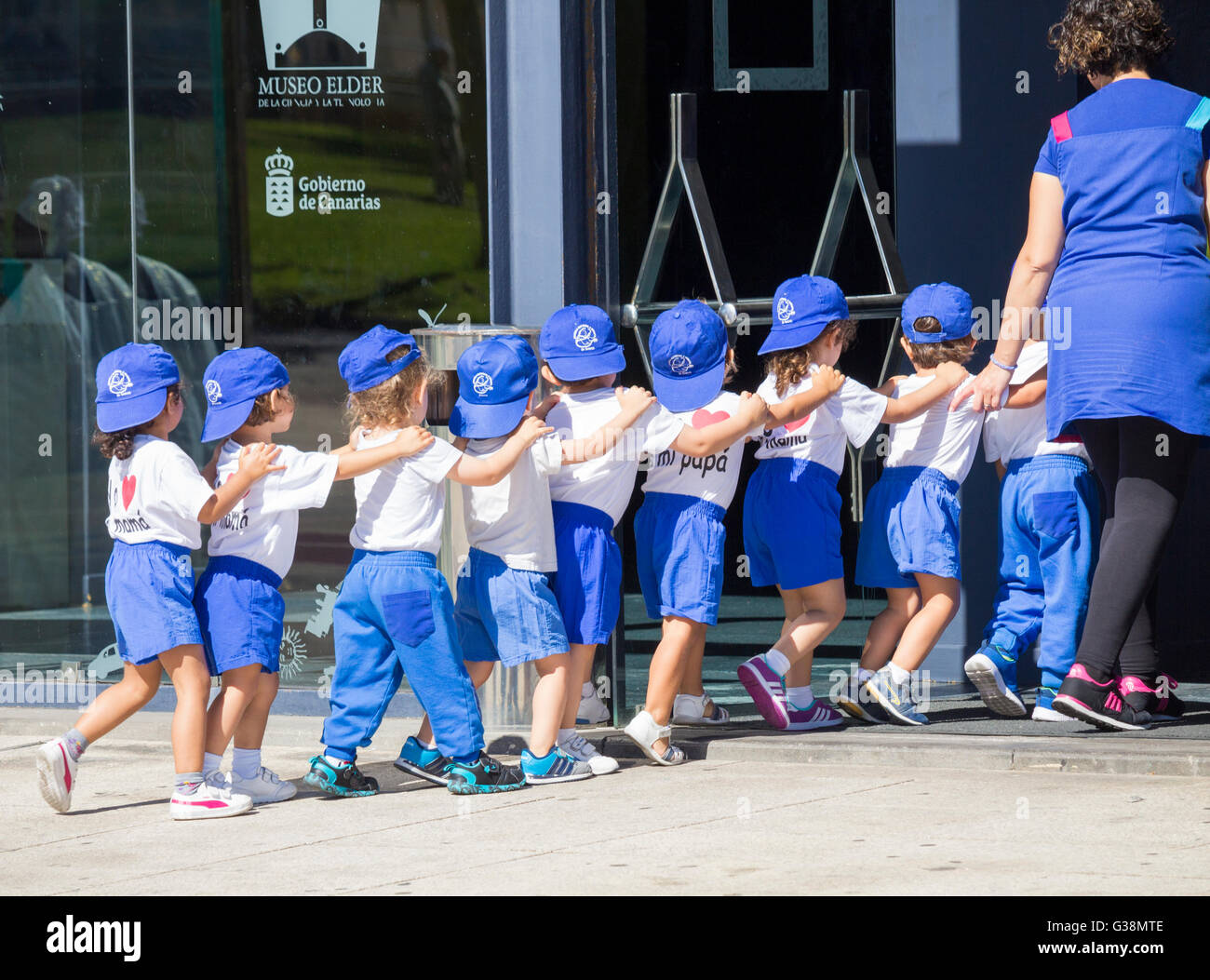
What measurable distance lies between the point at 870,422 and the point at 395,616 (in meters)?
1.80

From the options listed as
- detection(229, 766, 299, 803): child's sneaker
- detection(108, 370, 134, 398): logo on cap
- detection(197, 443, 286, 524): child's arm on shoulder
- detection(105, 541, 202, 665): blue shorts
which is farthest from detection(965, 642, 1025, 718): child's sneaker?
detection(108, 370, 134, 398): logo on cap

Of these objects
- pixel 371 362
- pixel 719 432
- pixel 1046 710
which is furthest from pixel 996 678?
pixel 371 362

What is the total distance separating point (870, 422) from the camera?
6.30 m

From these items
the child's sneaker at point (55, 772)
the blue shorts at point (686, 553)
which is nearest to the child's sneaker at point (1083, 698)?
the blue shorts at point (686, 553)

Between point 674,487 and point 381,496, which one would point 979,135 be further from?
point 381,496

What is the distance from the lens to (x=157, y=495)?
5.41 metres

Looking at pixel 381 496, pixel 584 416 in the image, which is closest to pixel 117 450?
pixel 381 496

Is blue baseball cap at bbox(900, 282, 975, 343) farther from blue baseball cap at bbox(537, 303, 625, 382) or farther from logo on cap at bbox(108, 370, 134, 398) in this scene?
logo on cap at bbox(108, 370, 134, 398)

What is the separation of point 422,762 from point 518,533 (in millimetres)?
780

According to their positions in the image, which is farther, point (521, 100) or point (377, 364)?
point (521, 100)

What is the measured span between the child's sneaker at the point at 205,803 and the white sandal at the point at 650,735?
4.07 ft

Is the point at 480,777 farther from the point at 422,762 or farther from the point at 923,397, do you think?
the point at 923,397

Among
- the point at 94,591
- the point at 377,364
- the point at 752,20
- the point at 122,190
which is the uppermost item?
the point at 752,20

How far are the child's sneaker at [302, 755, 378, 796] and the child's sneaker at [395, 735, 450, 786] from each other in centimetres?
18
